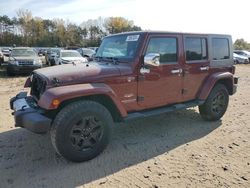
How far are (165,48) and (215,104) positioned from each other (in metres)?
2.03

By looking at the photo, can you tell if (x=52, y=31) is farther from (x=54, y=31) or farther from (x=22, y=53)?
(x=22, y=53)

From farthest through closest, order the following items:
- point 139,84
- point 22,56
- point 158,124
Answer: point 22,56, point 158,124, point 139,84

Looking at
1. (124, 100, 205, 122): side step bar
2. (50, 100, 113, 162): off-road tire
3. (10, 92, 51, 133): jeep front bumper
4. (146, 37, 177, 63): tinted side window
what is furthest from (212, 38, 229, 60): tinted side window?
(10, 92, 51, 133): jeep front bumper

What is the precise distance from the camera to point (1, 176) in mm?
3912

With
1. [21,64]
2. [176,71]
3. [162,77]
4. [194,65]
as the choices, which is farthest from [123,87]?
[21,64]

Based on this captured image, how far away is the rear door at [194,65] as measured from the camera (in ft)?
18.8

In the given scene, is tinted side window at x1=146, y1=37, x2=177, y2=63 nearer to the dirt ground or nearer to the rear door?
the rear door

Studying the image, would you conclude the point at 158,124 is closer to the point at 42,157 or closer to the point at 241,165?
the point at 241,165

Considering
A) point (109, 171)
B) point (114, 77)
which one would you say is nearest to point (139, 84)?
point (114, 77)

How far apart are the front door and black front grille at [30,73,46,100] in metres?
1.61

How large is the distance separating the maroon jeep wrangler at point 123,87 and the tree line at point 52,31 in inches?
2248

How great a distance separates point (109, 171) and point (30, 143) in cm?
184

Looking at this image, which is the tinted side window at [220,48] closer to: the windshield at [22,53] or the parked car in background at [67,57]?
the parked car in background at [67,57]

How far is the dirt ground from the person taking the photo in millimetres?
3812
